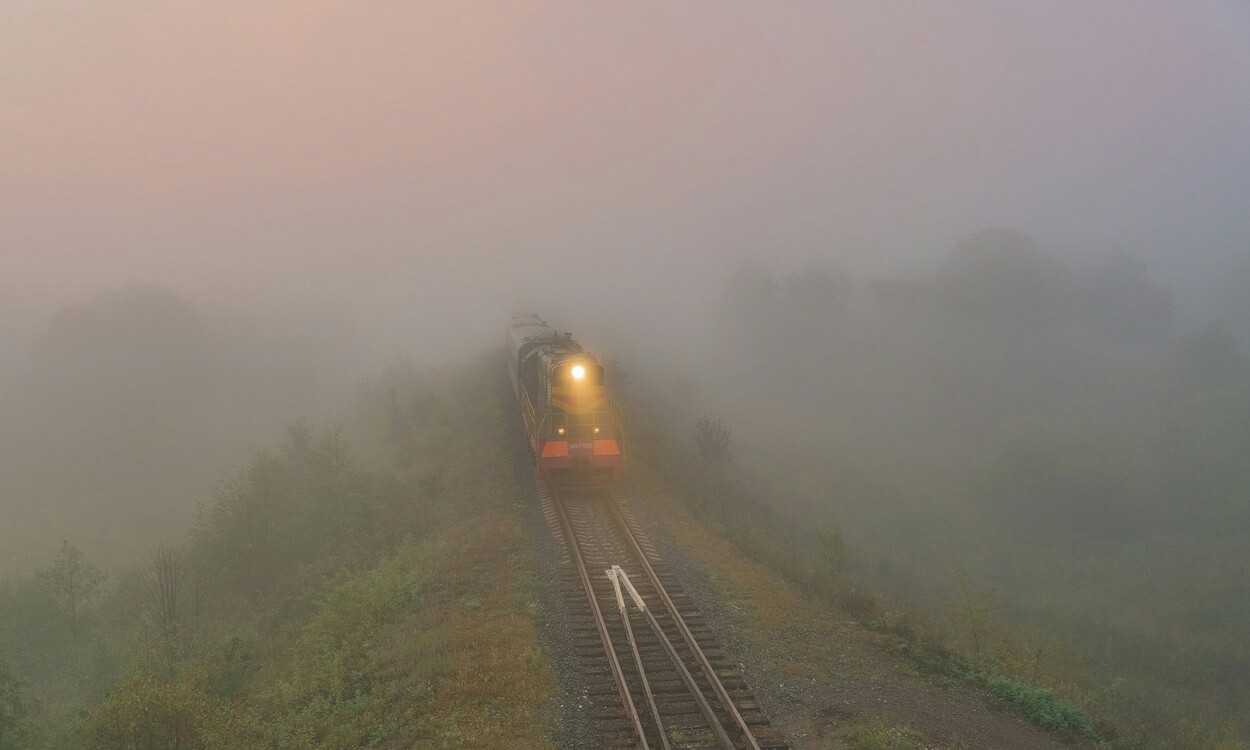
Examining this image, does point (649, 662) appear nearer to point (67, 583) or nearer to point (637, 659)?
point (637, 659)

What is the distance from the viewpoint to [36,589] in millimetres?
28766

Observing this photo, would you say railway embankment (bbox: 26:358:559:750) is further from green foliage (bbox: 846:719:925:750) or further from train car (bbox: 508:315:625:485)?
green foliage (bbox: 846:719:925:750)

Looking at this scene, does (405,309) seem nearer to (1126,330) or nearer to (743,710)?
(1126,330)

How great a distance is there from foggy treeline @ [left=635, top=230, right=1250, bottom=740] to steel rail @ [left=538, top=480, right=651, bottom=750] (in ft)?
34.1

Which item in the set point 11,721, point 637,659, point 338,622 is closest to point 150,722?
point 11,721

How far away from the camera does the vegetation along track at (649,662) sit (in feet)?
34.7

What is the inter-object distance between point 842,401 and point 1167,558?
37718 millimetres

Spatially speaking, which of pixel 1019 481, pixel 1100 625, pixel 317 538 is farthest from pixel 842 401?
pixel 317 538

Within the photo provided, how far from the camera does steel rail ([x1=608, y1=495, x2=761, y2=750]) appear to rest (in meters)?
10.6

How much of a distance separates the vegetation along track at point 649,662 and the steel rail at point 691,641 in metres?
0.02

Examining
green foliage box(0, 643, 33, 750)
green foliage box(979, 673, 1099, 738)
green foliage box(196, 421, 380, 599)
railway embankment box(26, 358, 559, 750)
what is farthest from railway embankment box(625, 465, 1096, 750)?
green foliage box(196, 421, 380, 599)

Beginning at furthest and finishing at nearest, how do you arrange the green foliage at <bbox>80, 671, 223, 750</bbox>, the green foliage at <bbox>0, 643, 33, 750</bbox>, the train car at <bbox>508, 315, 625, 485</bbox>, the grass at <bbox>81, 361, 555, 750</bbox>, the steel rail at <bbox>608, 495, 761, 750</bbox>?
1. the train car at <bbox>508, 315, 625, 485</bbox>
2. the green foliage at <bbox>0, 643, 33, 750</bbox>
3. the grass at <bbox>81, 361, 555, 750</bbox>
4. the steel rail at <bbox>608, 495, 761, 750</bbox>
5. the green foliage at <bbox>80, 671, 223, 750</bbox>

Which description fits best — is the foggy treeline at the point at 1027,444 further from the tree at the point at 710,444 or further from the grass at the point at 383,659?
the grass at the point at 383,659

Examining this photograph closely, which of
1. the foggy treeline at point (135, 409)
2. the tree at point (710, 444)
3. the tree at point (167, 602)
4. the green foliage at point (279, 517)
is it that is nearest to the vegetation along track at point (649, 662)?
the tree at point (167, 602)
